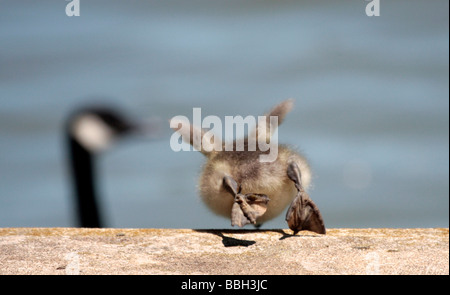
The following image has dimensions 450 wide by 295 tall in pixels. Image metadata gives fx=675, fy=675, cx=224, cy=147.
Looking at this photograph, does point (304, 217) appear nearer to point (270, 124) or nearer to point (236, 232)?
point (236, 232)

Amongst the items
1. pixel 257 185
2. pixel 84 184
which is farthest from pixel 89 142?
pixel 257 185

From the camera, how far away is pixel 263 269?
9.98 feet

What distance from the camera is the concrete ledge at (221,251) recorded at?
304 centimetres

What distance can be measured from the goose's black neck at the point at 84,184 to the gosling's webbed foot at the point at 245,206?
4.06m

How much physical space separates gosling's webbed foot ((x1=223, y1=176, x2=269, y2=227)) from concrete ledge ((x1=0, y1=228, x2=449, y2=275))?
104 millimetres

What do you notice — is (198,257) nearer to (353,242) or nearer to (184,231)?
(184,231)

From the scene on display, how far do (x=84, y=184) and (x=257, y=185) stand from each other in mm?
4494

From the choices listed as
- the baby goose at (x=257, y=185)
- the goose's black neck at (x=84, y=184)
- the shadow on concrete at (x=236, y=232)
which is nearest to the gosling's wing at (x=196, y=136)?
the baby goose at (x=257, y=185)

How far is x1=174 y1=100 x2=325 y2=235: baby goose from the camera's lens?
3.79 m

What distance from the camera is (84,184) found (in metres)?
8.15

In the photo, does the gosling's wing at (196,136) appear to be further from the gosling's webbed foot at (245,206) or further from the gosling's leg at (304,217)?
the gosling's leg at (304,217)

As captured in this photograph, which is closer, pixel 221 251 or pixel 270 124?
pixel 221 251

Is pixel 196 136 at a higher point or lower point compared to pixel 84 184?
higher
